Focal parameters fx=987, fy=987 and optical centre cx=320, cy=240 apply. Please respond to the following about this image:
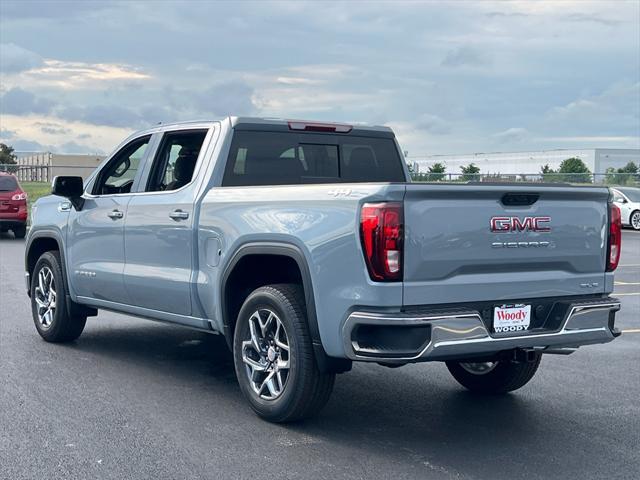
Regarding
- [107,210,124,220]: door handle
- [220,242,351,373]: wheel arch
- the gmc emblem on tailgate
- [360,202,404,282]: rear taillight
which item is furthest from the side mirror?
the gmc emblem on tailgate

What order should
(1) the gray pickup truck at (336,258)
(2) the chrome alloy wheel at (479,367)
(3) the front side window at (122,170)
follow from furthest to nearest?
(3) the front side window at (122,170) < (2) the chrome alloy wheel at (479,367) < (1) the gray pickup truck at (336,258)

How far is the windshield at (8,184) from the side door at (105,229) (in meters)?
16.5

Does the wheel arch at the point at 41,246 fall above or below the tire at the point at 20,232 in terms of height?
above

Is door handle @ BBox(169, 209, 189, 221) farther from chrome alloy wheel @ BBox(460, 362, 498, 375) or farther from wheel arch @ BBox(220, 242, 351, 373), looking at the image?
chrome alloy wheel @ BBox(460, 362, 498, 375)

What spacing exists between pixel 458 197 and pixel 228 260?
1770 millimetres

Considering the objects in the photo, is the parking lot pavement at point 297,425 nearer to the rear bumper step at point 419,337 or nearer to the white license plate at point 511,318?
the rear bumper step at point 419,337

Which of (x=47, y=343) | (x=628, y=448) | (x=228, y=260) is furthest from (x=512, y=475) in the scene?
(x=47, y=343)

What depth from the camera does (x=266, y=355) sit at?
655 centimetres

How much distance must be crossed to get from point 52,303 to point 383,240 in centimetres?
482

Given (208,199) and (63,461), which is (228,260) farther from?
(63,461)

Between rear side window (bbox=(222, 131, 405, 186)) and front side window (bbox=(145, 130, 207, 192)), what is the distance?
0.45m

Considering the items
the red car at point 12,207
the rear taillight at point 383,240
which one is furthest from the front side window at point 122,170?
the red car at point 12,207

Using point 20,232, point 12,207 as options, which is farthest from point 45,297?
point 20,232

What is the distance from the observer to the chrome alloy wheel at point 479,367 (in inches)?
292
